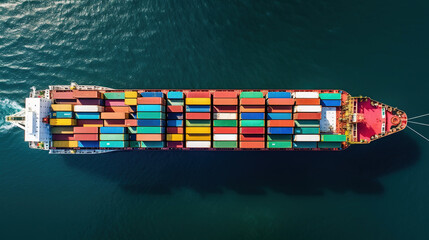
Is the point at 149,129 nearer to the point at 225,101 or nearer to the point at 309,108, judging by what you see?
the point at 225,101

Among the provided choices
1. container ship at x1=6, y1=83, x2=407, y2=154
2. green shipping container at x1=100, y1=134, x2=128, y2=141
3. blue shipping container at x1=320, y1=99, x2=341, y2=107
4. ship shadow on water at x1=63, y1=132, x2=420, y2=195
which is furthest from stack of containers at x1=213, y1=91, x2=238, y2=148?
green shipping container at x1=100, y1=134, x2=128, y2=141

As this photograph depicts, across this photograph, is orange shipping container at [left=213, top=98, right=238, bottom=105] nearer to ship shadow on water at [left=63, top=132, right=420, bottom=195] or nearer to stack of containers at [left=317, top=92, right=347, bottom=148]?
ship shadow on water at [left=63, top=132, right=420, bottom=195]

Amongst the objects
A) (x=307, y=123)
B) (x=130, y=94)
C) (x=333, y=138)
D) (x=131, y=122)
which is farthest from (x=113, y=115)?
(x=333, y=138)


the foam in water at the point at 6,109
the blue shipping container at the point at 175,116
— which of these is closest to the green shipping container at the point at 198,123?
the blue shipping container at the point at 175,116

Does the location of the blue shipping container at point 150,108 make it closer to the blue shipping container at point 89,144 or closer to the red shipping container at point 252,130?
the blue shipping container at point 89,144

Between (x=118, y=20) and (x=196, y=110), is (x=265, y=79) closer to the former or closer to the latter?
(x=196, y=110)
